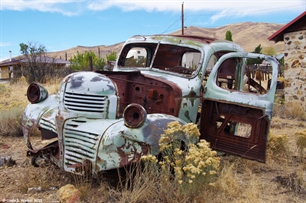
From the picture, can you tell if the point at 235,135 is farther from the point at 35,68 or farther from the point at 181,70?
the point at 35,68

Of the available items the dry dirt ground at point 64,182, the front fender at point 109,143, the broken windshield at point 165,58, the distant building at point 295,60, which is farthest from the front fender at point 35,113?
the distant building at point 295,60

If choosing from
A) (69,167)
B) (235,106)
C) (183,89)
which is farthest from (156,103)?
(69,167)

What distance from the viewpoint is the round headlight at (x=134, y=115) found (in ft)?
11.1

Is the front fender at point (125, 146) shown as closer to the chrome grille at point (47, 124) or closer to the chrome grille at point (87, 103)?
the chrome grille at point (87, 103)

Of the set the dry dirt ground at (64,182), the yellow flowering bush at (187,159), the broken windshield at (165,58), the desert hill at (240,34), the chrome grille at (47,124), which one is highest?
the desert hill at (240,34)

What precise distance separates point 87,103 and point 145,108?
42.0 inches

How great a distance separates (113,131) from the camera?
3.42m

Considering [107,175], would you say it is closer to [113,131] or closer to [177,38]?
[113,131]

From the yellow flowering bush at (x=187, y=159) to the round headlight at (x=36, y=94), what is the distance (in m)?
2.10

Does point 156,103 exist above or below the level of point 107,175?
above

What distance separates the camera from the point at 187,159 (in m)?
3.05

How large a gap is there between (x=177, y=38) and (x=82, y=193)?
2.83 meters

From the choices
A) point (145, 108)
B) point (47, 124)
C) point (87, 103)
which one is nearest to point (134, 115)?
point (87, 103)

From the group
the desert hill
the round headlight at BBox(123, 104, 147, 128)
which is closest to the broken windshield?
the round headlight at BBox(123, 104, 147, 128)
